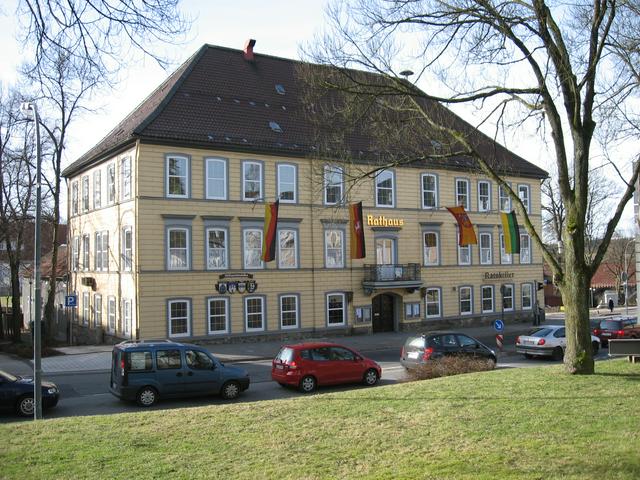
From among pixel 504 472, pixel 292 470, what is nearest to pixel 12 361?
pixel 292 470

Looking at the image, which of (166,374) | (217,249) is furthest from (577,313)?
(217,249)

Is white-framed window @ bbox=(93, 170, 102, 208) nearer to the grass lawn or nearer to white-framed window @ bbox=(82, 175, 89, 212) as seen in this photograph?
white-framed window @ bbox=(82, 175, 89, 212)

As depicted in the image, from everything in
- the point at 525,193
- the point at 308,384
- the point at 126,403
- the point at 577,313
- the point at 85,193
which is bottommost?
the point at 126,403

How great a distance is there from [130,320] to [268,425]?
21.9 metres

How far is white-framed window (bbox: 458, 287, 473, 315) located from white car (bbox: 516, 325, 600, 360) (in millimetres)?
14262

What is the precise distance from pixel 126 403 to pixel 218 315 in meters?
14.3

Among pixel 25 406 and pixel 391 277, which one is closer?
pixel 25 406

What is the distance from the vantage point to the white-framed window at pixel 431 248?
3816cm

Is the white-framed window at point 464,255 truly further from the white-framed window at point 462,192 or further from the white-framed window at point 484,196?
the white-framed window at point 484,196

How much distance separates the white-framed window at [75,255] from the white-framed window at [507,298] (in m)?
27.4

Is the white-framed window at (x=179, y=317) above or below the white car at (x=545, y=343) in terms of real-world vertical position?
above

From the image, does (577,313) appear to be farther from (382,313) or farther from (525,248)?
(525,248)

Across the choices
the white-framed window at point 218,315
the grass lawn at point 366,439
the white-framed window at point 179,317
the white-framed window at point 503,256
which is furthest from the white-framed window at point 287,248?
the grass lawn at point 366,439

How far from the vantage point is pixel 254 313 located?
31719 mm
